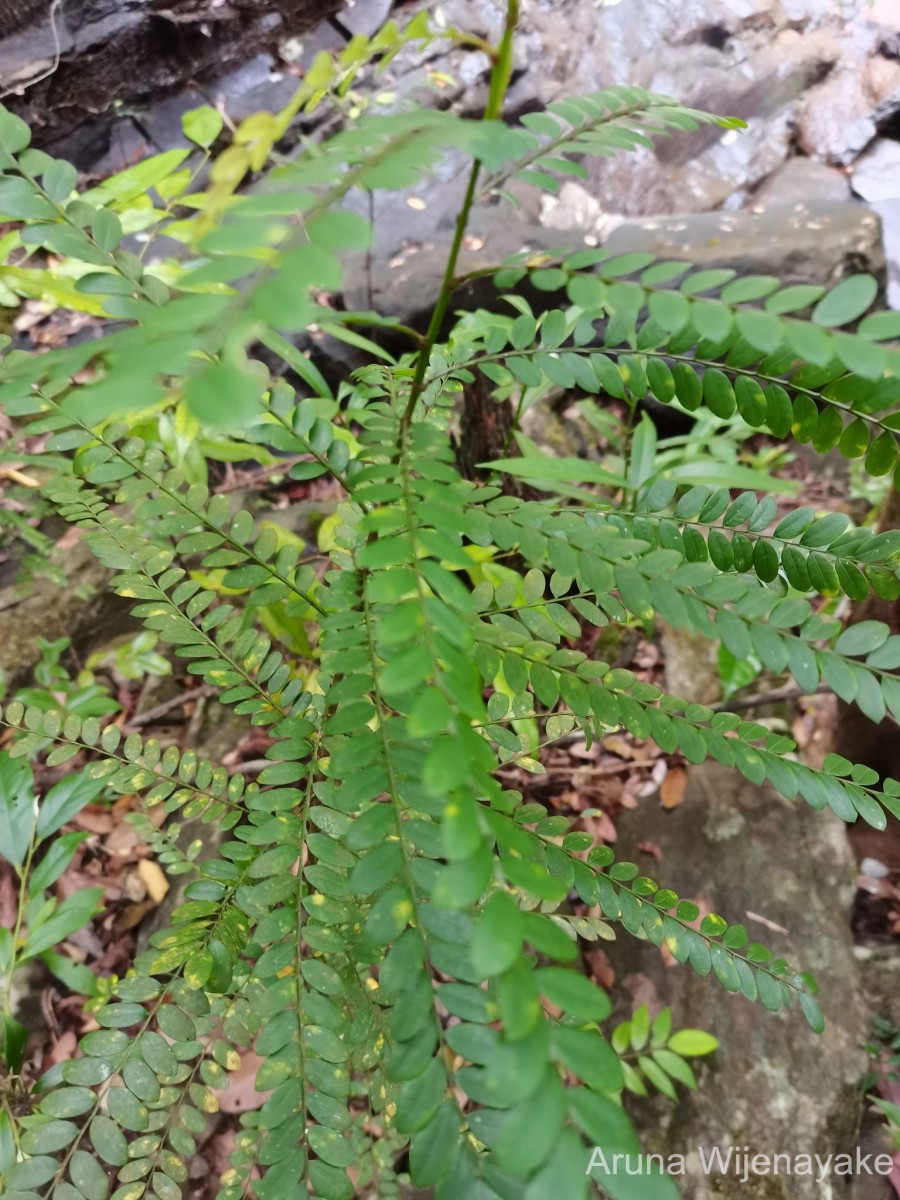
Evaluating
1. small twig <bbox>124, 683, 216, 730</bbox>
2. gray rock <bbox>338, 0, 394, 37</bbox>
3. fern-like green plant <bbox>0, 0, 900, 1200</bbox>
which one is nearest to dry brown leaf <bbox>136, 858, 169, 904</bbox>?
small twig <bbox>124, 683, 216, 730</bbox>

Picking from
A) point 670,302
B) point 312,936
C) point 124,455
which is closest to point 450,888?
point 312,936

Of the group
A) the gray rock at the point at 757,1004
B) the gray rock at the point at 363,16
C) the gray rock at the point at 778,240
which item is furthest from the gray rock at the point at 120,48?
the gray rock at the point at 757,1004

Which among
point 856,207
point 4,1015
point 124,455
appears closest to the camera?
point 124,455

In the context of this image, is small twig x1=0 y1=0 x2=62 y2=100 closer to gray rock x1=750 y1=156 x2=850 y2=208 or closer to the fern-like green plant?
the fern-like green plant

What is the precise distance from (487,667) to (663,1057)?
1.20 meters

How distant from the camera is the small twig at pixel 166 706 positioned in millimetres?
1971

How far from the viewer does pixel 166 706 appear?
79.0 inches

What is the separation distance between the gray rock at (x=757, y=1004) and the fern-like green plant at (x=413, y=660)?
0.75 m

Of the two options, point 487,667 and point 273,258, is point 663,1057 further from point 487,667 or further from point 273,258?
point 273,258

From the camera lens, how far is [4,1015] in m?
1.15

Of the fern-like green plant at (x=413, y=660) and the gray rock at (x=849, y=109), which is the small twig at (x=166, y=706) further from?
the gray rock at (x=849, y=109)

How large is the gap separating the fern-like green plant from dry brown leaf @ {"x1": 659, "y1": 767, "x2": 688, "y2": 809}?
978 millimetres

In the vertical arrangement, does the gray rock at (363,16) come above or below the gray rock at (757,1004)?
above

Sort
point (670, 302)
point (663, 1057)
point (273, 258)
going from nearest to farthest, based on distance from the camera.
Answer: point (273, 258) < point (670, 302) < point (663, 1057)
